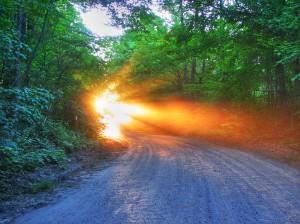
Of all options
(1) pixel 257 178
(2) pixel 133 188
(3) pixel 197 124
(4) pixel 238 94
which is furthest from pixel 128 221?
(3) pixel 197 124

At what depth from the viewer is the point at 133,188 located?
5738 millimetres

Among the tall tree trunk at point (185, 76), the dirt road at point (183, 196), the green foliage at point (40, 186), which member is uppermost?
the tall tree trunk at point (185, 76)

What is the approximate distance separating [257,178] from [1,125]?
21.6ft

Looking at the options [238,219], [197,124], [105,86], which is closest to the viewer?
[238,219]

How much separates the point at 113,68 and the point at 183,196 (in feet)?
33.5

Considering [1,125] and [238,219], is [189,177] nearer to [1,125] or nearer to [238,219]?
[238,219]

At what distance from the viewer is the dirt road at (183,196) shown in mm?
4078

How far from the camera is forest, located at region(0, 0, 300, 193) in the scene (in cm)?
631

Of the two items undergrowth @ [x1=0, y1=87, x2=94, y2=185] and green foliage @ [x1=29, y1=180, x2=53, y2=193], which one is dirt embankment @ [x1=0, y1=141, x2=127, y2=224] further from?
undergrowth @ [x1=0, y1=87, x2=94, y2=185]

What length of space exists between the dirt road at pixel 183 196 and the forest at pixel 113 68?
7.18 feet

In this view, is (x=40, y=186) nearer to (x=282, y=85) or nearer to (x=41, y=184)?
(x=41, y=184)

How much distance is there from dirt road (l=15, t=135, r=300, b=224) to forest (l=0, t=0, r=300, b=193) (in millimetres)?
2188

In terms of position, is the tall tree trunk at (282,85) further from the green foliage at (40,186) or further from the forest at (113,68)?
the green foliage at (40,186)

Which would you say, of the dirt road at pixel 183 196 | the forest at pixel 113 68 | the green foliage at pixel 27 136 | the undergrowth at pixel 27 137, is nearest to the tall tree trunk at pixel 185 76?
the forest at pixel 113 68
